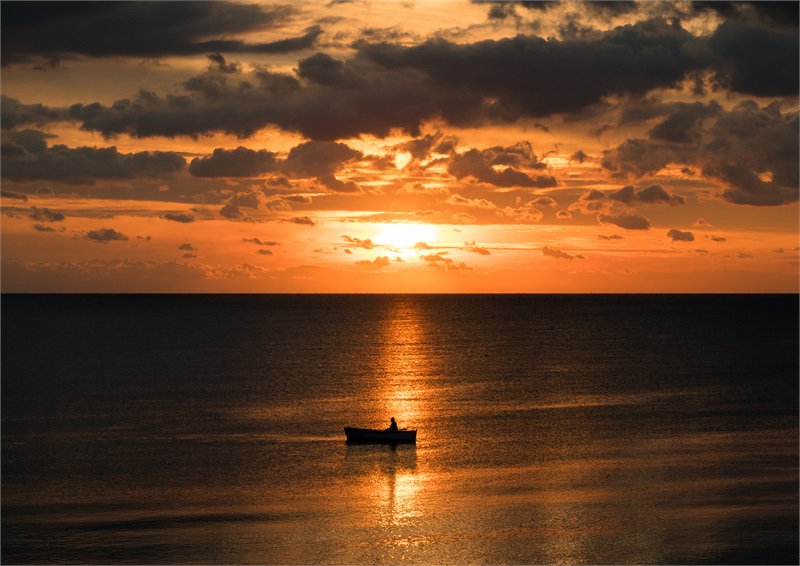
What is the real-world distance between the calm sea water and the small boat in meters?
1.10

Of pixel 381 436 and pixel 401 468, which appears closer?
pixel 401 468

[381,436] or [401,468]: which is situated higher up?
[381,436]

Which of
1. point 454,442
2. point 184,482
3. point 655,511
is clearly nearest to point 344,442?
point 454,442

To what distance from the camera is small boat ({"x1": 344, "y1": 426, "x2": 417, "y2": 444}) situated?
81312mm

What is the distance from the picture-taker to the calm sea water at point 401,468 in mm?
52562

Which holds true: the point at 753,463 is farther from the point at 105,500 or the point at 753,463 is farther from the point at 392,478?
the point at 105,500

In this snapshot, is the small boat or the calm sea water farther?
the small boat

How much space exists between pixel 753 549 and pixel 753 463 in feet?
73.9

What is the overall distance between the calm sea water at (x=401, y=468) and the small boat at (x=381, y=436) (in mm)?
1102

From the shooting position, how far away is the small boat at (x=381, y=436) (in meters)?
81.3

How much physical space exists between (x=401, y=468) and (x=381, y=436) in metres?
7.97

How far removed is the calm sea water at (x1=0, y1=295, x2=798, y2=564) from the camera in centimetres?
5256

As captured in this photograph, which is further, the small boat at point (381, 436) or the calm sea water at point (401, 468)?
the small boat at point (381, 436)

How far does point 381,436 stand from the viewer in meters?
81.3
